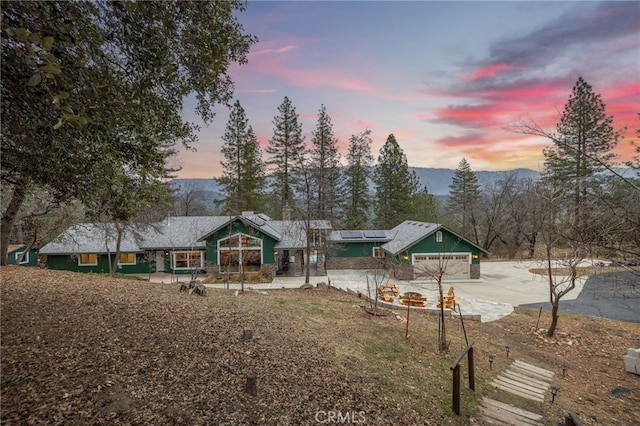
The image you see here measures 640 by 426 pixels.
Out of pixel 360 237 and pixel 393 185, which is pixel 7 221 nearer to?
pixel 360 237

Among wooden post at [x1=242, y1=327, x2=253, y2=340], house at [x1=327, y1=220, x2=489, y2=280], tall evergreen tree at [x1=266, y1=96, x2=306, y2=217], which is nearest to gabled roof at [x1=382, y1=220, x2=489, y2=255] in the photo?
house at [x1=327, y1=220, x2=489, y2=280]

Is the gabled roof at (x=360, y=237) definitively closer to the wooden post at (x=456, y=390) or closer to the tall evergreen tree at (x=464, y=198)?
the tall evergreen tree at (x=464, y=198)

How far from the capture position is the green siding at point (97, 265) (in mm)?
24000

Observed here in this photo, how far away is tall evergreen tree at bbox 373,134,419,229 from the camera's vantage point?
3603 cm

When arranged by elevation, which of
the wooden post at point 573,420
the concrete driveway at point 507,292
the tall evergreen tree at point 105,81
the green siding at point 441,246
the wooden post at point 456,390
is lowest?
the concrete driveway at point 507,292

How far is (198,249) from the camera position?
24.7m

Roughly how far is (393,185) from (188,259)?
23.6 m

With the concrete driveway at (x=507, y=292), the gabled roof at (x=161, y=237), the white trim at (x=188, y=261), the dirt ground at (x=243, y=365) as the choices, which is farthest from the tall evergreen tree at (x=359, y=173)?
the dirt ground at (x=243, y=365)

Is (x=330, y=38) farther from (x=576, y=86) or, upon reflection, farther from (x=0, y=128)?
(x=576, y=86)

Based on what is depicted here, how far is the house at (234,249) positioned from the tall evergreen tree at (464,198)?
41.7 feet

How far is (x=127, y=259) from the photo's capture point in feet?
80.7

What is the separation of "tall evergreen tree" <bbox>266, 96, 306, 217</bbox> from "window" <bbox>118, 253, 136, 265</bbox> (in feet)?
50.4

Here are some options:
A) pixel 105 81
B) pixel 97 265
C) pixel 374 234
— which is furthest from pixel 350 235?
pixel 105 81

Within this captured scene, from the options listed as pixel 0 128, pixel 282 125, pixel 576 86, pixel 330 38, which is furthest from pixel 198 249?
pixel 576 86
